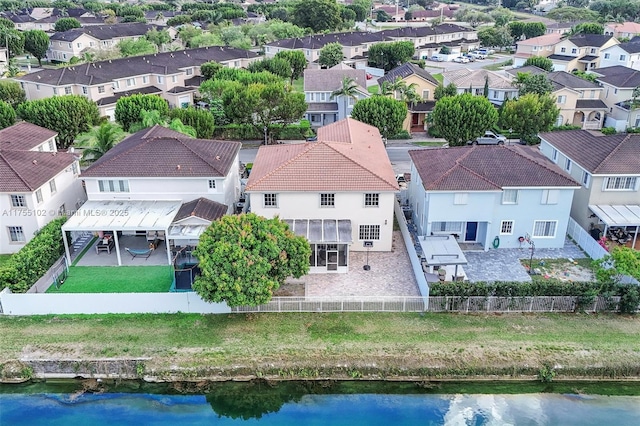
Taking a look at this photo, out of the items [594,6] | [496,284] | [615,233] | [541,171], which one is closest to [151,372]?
[496,284]

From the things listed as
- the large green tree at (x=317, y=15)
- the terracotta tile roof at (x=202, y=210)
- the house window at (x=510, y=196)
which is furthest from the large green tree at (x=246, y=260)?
A: the large green tree at (x=317, y=15)

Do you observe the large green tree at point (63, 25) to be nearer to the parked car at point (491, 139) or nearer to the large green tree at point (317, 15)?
the large green tree at point (317, 15)

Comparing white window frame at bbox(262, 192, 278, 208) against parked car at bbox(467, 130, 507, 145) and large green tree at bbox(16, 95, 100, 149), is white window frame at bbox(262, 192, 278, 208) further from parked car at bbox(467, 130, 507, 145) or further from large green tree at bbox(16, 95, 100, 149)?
parked car at bbox(467, 130, 507, 145)

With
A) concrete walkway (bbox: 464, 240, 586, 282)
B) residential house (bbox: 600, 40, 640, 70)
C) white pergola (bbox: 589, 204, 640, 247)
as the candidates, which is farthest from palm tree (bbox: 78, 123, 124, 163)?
residential house (bbox: 600, 40, 640, 70)

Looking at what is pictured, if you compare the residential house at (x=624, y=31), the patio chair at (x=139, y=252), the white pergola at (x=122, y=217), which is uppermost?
the residential house at (x=624, y=31)

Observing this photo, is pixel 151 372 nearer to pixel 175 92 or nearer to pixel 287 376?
pixel 287 376

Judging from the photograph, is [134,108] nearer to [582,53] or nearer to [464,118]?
[464,118]

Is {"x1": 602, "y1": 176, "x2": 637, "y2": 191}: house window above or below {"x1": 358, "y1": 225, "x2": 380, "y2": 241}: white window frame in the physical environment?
above
